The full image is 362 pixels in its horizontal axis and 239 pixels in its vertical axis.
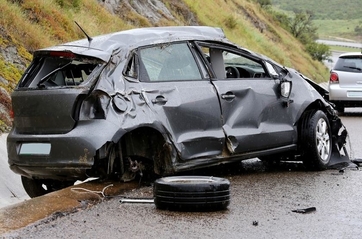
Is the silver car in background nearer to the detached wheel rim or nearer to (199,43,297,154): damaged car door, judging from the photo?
the detached wheel rim

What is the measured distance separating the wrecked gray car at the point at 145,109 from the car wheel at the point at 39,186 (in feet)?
0.04

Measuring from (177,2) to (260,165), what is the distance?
970 inches

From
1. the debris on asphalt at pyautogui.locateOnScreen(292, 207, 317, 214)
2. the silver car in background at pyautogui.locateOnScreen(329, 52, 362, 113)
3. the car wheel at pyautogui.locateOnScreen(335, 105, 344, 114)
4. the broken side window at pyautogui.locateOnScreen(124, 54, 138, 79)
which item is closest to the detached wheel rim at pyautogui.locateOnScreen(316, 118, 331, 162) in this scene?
the debris on asphalt at pyautogui.locateOnScreen(292, 207, 317, 214)

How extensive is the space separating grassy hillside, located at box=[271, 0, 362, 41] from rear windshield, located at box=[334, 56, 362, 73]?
4505 inches

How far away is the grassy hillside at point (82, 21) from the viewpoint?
15.2 m

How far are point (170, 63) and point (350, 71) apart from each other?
14.1 meters

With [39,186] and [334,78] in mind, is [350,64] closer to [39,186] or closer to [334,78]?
[334,78]

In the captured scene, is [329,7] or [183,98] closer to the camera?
[183,98]

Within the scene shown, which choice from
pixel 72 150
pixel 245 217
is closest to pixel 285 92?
pixel 245 217

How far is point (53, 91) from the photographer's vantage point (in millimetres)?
8352

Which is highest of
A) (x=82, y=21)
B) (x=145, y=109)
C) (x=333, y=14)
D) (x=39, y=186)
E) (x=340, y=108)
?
(x=145, y=109)

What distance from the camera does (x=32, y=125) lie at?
28.1 feet

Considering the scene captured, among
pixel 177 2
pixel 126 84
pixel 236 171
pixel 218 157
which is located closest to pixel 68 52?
pixel 126 84

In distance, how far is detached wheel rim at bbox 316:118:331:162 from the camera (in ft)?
34.3
